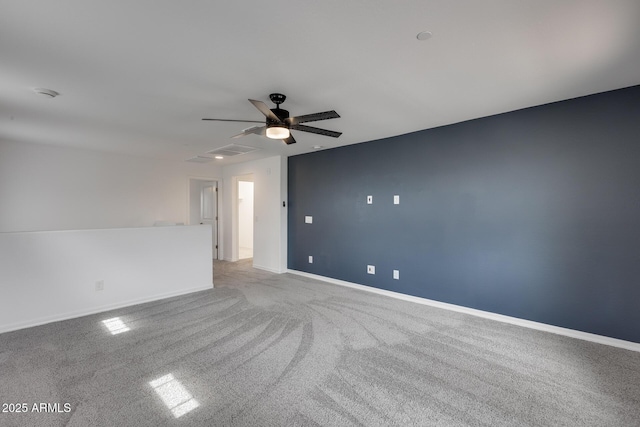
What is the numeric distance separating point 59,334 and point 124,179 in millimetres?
3533

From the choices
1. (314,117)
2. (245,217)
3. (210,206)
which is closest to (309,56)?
(314,117)

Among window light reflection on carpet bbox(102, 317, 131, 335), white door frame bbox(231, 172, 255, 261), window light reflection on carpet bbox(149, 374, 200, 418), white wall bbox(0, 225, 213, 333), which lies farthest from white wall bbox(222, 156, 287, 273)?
window light reflection on carpet bbox(149, 374, 200, 418)

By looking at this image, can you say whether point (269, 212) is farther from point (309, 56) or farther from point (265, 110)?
point (309, 56)

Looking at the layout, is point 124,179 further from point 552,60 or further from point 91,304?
point 552,60

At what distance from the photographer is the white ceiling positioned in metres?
1.62

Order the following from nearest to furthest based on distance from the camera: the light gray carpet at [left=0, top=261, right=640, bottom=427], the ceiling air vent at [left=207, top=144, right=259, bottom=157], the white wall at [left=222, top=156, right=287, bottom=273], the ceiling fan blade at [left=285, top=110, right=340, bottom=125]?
the light gray carpet at [left=0, top=261, right=640, bottom=427], the ceiling fan blade at [left=285, top=110, right=340, bottom=125], the ceiling air vent at [left=207, top=144, right=259, bottom=157], the white wall at [left=222, top=156, right=287, bottom=273]

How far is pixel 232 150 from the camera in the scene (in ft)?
17.0

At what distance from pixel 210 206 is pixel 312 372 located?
6.11 m

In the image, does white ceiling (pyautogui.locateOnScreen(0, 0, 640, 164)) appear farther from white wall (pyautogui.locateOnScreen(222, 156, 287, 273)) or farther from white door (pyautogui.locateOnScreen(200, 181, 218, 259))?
white door (pyautogui.locateOnScreen(200, 181, 218, 259))

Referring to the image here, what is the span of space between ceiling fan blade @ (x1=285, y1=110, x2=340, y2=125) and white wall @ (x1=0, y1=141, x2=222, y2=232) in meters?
4.66

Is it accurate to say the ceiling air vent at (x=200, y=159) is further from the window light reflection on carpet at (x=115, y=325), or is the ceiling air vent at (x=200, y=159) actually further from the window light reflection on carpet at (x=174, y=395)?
the window light reflection on carpet at (x=174, y=395)

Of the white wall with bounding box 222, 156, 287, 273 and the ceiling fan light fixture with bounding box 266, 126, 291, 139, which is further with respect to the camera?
the white wall with bounding box 222, 156, 287, 273

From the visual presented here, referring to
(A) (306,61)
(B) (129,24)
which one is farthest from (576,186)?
(B) (129,24)

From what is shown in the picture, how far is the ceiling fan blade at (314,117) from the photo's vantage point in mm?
2473
